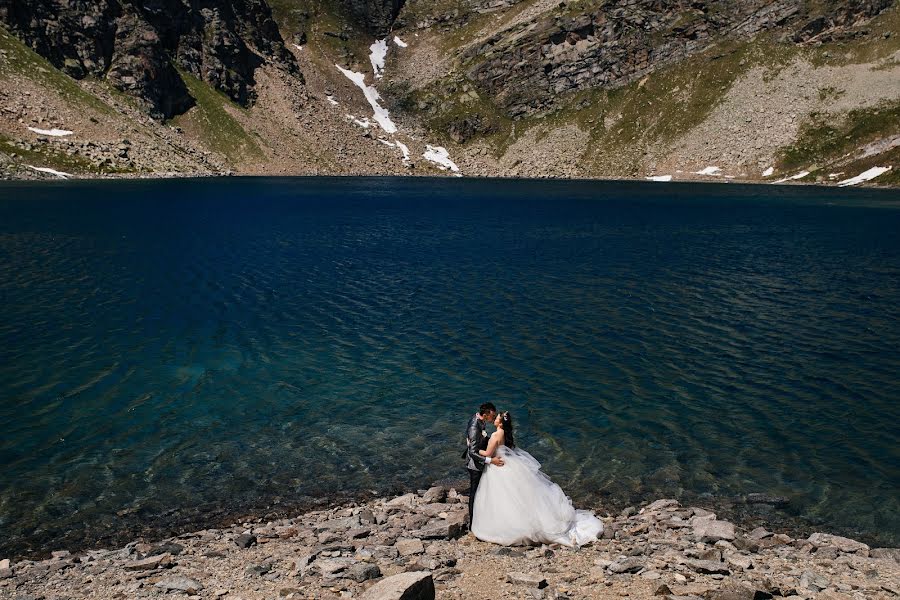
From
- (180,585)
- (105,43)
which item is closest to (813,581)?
(180,585)

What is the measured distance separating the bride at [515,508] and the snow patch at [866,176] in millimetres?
166890

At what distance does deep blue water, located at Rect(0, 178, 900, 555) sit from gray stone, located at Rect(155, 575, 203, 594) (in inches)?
164

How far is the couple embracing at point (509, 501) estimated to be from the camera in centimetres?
1573

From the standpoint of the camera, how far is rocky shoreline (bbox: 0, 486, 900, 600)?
12.9m

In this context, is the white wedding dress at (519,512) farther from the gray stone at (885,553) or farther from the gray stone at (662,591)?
the gray stone at (885,553)

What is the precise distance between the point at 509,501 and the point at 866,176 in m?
171

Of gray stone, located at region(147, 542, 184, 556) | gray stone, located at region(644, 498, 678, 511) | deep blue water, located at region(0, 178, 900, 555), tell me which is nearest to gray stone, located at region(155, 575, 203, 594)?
gray stone, located at region(147, 542, 184, 556)

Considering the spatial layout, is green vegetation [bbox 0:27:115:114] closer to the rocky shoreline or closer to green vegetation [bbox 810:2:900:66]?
the rocky shoreline

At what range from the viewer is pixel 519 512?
1578 cm

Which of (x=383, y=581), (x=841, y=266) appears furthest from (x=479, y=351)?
(x=841, y=266)

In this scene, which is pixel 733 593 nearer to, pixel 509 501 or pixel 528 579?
pixel 528 579

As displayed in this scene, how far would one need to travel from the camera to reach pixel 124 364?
98.0ft

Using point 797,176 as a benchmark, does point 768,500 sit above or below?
below

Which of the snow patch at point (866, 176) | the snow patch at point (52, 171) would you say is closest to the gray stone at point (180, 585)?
the snow patch at point (52, 171)
